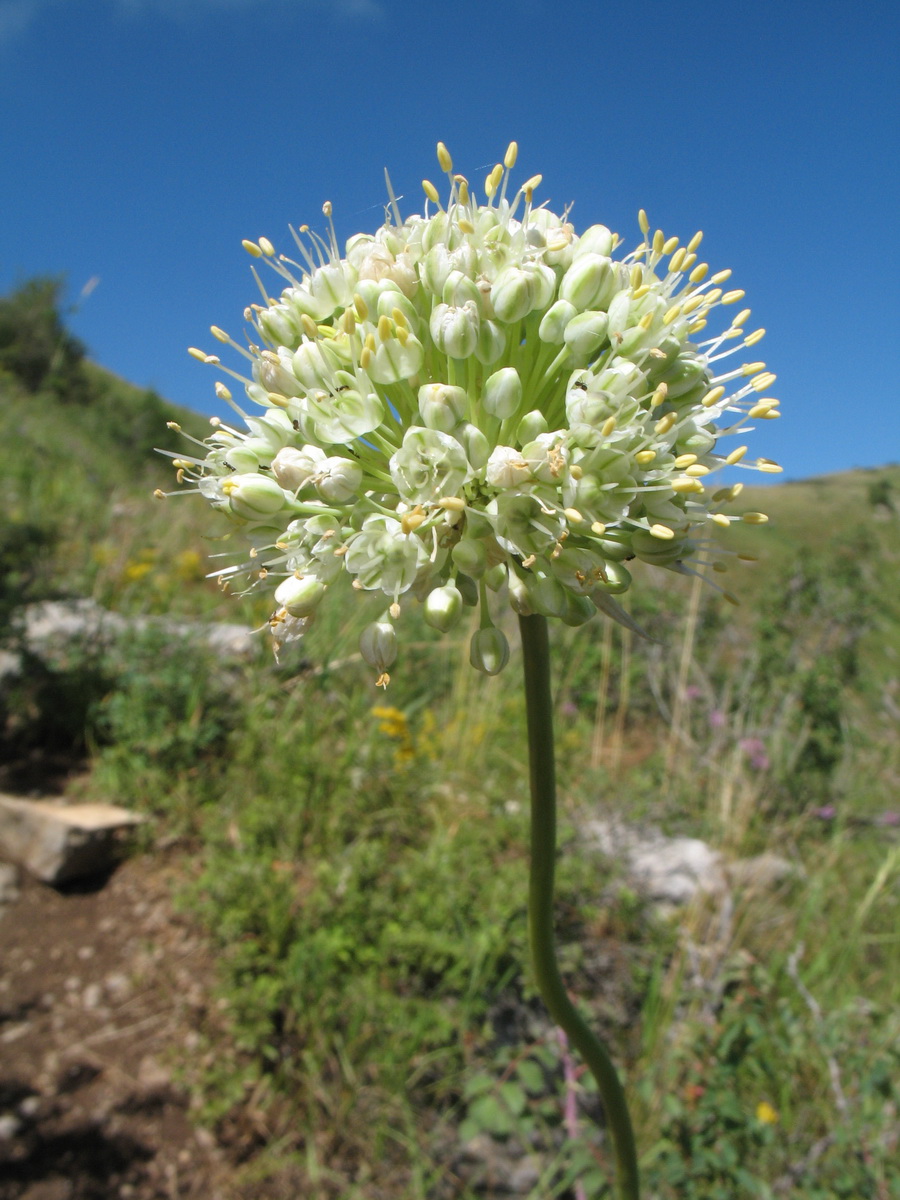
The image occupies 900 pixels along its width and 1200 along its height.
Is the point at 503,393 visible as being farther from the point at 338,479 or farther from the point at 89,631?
the point at 89,631

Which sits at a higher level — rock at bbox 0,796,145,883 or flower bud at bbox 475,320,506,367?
flower bud at bbox 475,320,506,367

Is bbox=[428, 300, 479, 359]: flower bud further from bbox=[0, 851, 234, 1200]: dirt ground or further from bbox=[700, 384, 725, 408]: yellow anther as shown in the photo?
bbox=[0, 851, 234, 1200]: dirt ground

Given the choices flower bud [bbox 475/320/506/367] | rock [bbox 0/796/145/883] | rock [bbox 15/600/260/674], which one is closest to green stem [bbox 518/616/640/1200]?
flower bud [bbox 475/320/506/367]

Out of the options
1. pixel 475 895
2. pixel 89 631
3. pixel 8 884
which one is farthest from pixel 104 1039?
pixel 89 631

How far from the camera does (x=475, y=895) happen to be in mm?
3285

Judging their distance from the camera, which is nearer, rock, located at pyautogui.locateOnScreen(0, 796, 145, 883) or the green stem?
the green stem

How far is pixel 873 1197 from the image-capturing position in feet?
7.11

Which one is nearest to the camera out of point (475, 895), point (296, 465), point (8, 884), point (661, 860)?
point (296, 465)

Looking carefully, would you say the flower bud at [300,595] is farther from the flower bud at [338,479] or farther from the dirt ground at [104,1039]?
the dirt ground at [104,1039]

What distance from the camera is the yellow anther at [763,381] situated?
139 cm

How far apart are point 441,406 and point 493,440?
192 millimetres

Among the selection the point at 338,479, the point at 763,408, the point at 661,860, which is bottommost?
the point at 661,860

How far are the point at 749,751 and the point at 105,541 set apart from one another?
5843mm

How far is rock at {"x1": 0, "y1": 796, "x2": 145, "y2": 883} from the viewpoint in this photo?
4.01 m
